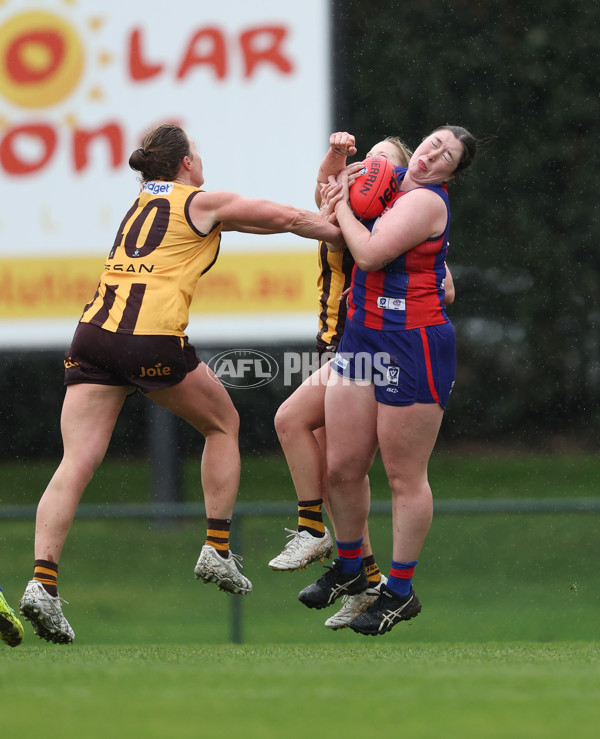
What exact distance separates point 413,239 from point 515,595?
3.33 meters

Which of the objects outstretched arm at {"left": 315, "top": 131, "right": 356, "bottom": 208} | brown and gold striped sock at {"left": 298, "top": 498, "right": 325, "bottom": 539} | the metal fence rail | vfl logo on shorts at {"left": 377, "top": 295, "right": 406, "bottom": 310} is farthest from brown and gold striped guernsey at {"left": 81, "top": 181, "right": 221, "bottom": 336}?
the metal fence rail

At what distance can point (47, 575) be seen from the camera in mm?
4375

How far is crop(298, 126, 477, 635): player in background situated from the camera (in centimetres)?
430

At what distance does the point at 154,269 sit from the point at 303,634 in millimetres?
2617

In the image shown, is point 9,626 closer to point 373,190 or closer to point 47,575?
point 47,575

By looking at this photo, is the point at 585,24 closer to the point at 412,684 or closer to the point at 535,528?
the point at 535,528

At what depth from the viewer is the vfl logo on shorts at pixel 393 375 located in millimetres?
4305

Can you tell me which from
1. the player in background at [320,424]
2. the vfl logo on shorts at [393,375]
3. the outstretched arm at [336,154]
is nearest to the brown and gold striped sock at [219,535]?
the player in background at [320,424]

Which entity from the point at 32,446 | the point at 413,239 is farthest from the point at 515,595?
the point at 32,446

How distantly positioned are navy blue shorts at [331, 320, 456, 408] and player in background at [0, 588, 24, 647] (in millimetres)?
1367

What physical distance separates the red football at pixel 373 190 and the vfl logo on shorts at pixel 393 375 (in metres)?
0.54

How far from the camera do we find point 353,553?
453 centimetres

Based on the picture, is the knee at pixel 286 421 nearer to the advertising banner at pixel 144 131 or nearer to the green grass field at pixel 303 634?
the green grass field at pixel 303 634

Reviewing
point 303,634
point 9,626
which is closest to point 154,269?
point 9,626
